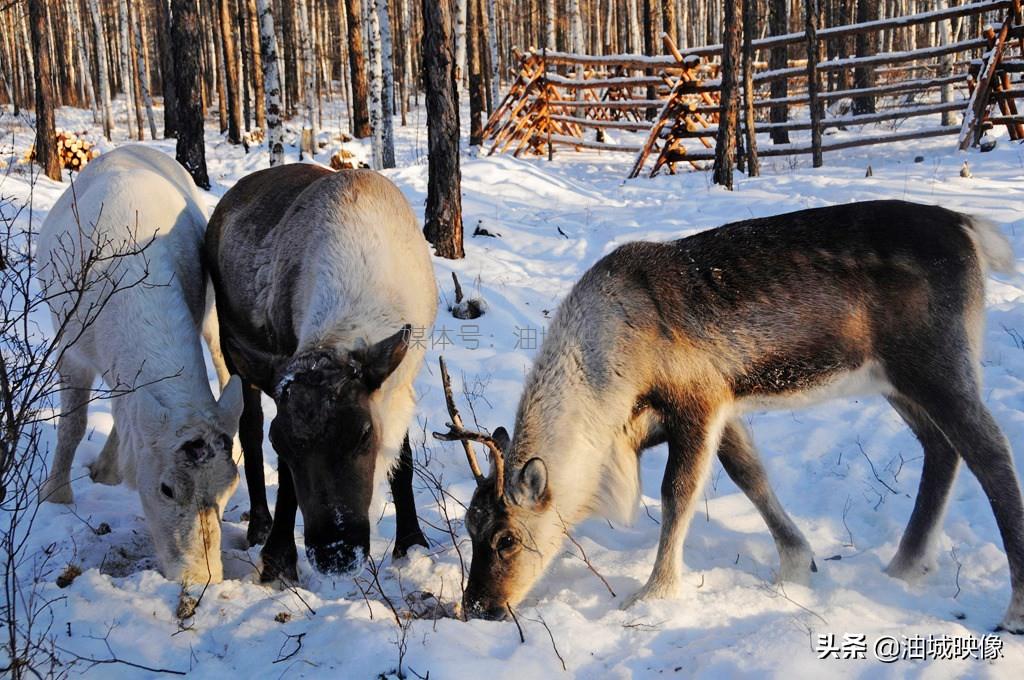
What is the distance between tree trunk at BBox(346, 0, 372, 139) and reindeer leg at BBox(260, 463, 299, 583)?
18.0 metres

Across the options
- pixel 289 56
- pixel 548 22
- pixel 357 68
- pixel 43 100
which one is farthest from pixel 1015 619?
pixel 289 56

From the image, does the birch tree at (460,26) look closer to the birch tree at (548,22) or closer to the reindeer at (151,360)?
the birch tree at (548,22)

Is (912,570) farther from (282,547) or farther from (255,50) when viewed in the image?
(255,50)

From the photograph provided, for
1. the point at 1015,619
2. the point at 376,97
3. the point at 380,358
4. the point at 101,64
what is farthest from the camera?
the point at 101,64

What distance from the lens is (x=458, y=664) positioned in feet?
9.56

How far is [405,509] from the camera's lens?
445 centimetres

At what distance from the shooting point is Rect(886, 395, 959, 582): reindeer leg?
3705 millimetres

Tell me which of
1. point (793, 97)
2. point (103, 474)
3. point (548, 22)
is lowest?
point (103, 474)

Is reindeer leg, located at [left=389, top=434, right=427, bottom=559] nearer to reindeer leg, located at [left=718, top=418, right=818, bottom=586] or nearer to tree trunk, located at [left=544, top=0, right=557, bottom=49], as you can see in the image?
reindeer leg, located at [left=718, top=418, right=818, bottom=586]

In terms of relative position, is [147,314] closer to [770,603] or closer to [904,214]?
[770,603]

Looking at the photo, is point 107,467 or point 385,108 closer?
point 107,467

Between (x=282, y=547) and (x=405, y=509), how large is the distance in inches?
26.0

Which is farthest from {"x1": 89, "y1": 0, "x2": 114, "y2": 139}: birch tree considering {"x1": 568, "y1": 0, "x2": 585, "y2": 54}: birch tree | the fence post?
the fence post

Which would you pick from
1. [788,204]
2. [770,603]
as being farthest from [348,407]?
[788,204]
